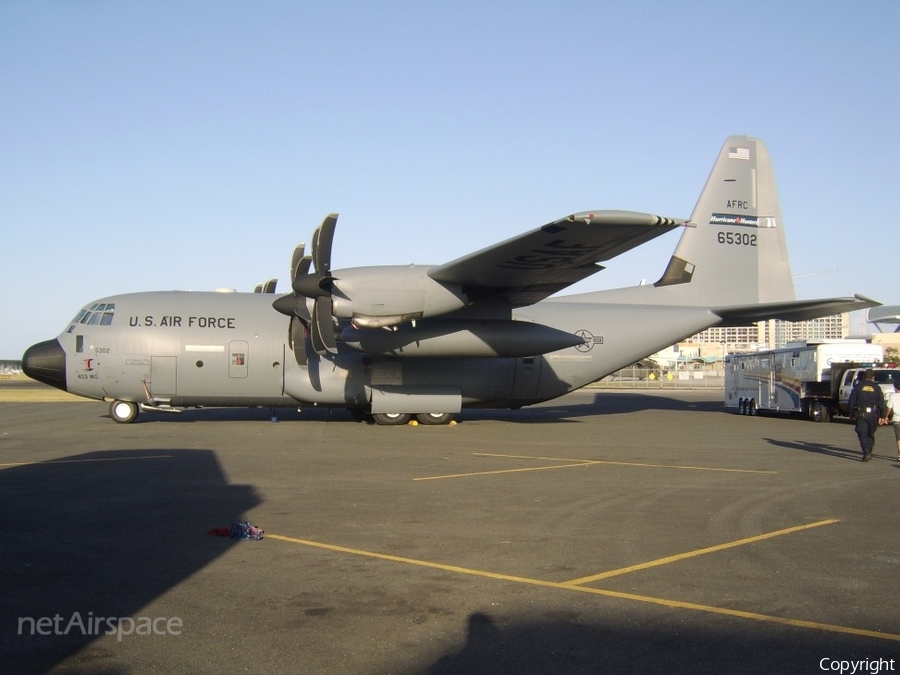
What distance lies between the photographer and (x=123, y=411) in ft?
69.5

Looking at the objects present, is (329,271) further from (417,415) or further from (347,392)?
(417,415)

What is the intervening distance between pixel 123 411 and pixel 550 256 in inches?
502

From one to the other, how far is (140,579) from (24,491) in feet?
17.0

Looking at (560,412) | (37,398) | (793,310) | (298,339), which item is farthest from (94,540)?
(37,398)

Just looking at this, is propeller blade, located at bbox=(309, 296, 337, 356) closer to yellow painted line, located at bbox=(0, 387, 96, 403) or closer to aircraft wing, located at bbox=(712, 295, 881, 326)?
aircraft wing, located at bbox=(712, 295, 881, 326)

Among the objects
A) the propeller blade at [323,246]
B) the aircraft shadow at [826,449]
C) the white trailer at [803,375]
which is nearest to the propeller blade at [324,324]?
the propeller blade at [323,246]

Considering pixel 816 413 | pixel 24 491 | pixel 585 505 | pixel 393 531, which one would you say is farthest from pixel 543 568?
pixel 816 413

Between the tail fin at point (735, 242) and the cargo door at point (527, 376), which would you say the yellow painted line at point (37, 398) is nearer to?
the cargo door at point (527, 376)

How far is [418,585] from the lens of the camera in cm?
629

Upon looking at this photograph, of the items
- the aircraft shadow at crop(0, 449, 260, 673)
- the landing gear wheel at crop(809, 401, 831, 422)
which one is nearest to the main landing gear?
the aircraft shadow at crop(0, 449, 260, 673)

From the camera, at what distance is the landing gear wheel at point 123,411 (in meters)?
21.1

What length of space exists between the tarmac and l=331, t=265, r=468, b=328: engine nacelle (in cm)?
376

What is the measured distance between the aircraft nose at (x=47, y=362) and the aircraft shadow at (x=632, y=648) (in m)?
18.3

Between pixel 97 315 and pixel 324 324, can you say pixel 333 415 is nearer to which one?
pixel 324 324
